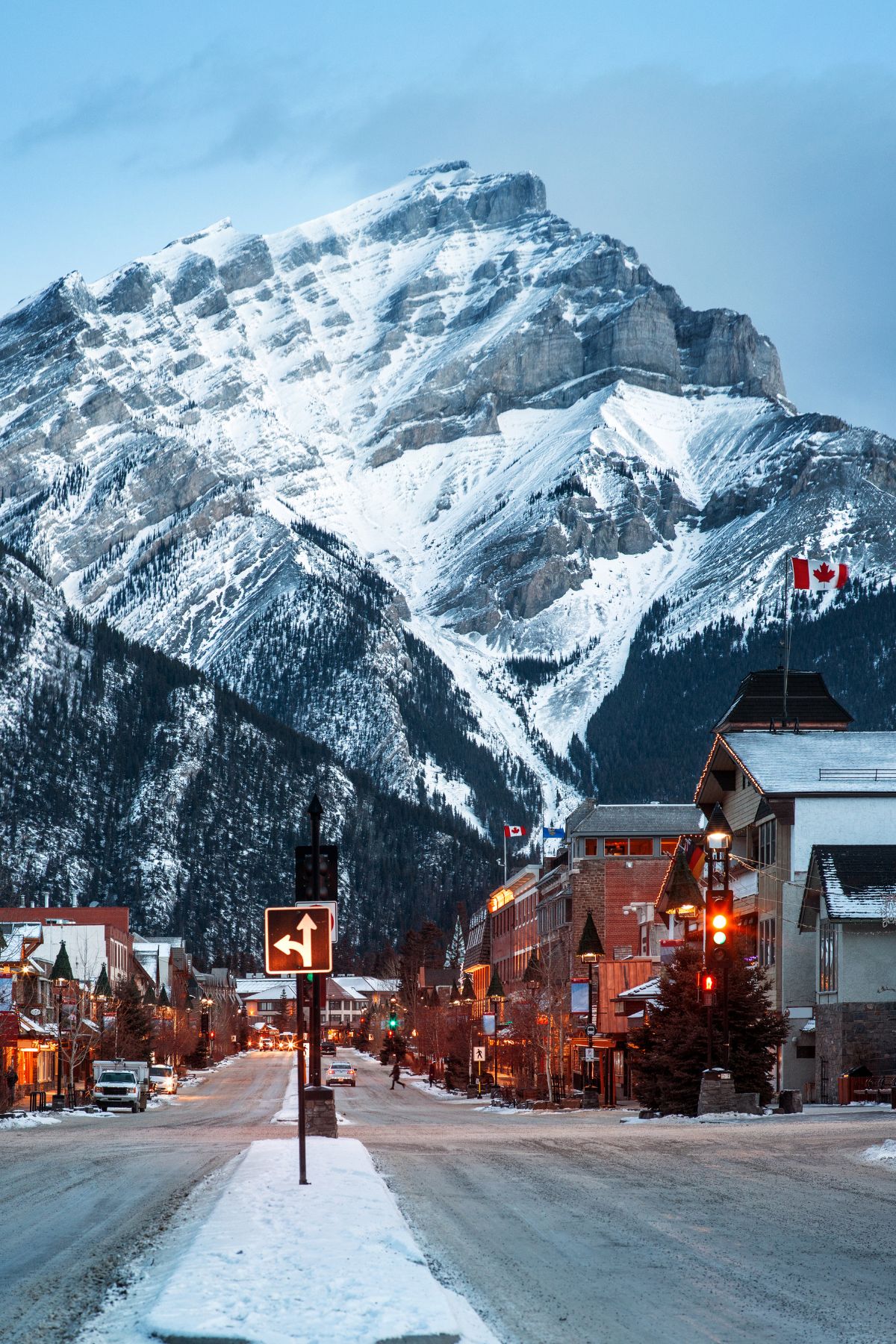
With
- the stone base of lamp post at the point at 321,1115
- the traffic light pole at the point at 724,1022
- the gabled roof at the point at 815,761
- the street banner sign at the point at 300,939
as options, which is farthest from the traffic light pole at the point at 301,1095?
the gabled roof at the point at 815,761

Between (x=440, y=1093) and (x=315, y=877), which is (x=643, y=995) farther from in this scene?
(x=315, y=877)

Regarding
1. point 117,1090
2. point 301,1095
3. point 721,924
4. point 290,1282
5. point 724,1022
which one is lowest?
point 117,1090

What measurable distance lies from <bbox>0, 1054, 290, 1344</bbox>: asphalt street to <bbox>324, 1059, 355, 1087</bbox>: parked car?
1623 inches

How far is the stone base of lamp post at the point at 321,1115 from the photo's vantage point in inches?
1363

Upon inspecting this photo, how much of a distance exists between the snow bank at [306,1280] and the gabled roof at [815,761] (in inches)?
1767

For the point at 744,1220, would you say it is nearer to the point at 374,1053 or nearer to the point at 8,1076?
the point at 8,1076

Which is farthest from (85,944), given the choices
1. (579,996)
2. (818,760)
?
(818,760)

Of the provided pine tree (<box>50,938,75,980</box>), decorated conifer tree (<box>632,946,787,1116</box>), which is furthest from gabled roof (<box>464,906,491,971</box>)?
decorated conifer tree (<box>632,946,787,1116</box>)

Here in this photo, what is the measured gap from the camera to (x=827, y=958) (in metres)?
58.9

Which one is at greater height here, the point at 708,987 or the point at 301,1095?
the point at 708,987

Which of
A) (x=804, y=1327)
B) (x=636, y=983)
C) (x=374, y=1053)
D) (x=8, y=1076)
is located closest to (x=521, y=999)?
(x=636, y=983)

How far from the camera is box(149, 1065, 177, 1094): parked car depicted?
86.7 meters

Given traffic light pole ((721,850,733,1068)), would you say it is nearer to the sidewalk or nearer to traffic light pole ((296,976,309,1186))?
traffic light pole ((296,976,309,1186))

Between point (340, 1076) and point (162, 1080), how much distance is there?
503 inches
